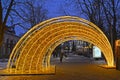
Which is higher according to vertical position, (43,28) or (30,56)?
(43,28)

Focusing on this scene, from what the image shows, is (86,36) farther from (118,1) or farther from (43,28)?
(118,1)

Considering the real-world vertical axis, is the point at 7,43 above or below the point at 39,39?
above

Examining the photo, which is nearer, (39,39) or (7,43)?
(39,39)

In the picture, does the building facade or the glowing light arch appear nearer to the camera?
the glowing light arch

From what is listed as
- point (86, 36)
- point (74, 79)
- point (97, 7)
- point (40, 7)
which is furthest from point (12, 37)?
point (74, 79)

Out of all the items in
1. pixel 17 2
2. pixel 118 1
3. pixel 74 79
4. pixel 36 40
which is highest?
pixel 118 1

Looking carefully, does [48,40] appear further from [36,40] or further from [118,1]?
[118,1]

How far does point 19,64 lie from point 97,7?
74.2ft

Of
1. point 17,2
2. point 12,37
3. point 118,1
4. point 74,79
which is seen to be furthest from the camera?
point 12,37

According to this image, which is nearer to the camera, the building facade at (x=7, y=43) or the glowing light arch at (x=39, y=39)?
the glowing light arch at (x=39, y=39)

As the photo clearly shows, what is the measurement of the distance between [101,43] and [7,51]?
45.3m

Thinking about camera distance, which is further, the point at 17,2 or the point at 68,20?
the point at 17,2

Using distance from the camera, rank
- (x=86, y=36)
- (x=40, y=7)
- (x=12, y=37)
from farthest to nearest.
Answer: (x=12, y=37) → (x=40, y=7) → (x=86, y=36)

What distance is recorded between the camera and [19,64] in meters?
26.6
